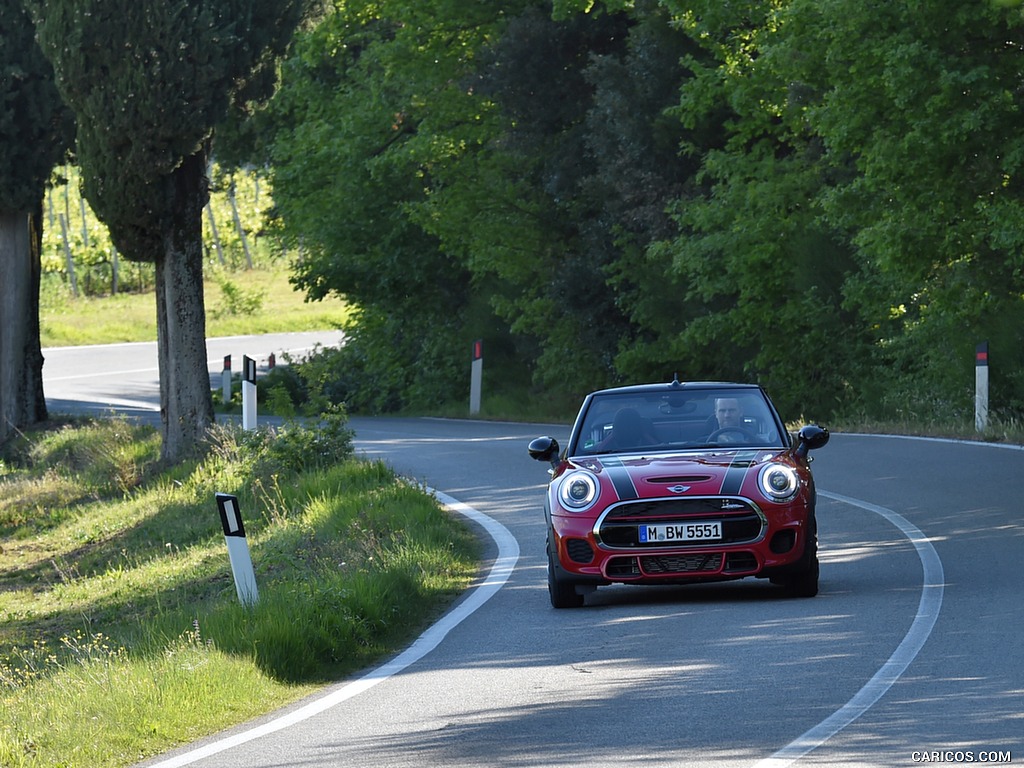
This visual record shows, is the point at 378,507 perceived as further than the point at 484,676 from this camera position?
Yes

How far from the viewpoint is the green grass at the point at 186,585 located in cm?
834

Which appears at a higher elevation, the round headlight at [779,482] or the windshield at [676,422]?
the windshield at [676,422]

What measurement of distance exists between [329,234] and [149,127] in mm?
Result: 20098

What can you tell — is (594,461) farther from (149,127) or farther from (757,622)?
(149,127)

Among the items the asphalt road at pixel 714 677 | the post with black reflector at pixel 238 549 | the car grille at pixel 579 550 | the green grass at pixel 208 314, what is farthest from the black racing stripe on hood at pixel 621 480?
the green grass at pixel 208 314

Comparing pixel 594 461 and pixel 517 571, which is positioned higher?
pixel 594 461

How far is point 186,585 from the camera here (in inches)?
598

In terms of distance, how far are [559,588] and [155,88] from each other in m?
12.7

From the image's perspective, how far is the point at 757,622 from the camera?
1017 centimetres

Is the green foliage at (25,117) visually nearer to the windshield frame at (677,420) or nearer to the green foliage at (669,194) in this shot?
the green foliage at (669,194)

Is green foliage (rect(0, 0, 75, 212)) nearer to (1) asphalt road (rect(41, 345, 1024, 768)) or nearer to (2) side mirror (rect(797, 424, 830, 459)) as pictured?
(1) asphalt road (rect(41, 345, 1024, 768))

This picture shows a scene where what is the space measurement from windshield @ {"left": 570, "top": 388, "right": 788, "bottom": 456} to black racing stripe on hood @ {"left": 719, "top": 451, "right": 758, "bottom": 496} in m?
0.47

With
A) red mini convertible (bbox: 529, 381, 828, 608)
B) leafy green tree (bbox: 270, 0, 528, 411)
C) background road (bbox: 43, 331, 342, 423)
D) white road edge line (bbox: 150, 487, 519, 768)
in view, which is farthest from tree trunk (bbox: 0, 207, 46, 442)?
red mini convertible (bbox: 529, 381, 828, 608)

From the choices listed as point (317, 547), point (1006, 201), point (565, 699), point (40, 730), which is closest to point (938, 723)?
point (565, 699)
